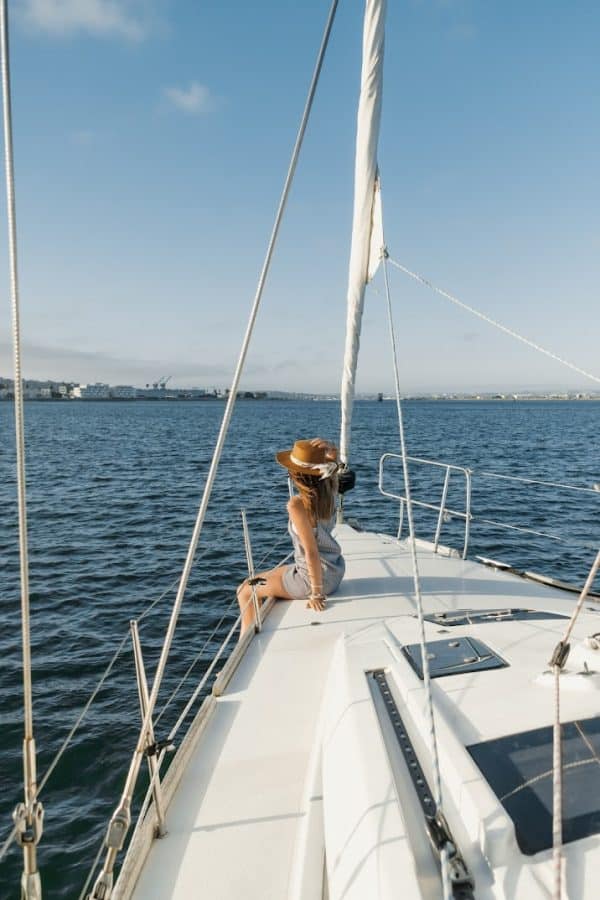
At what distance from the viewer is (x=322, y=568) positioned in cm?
437

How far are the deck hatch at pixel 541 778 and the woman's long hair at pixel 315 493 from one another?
7.87 feet

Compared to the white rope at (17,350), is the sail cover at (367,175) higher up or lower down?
higher up

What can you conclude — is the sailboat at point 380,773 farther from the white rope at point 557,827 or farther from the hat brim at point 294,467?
the hat brim at point 294,467

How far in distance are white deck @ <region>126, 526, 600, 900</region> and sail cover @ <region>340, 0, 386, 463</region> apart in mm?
3286

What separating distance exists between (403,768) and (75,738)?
4972mm

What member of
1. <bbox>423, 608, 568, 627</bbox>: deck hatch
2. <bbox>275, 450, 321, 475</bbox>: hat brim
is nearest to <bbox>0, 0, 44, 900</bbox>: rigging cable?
<bbox>423, 608, 568, 627</bbox>: deck hatch

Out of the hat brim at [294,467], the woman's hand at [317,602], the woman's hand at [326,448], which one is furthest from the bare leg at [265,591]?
the woman's hand at [326,448]

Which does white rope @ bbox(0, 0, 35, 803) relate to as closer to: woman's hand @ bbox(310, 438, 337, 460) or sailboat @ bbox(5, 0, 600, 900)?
sailboat @ bbox(5, 0, 600, 900)

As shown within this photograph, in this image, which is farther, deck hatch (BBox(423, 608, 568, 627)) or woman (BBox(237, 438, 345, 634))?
woman (BBox(237, 438, 345, 634))

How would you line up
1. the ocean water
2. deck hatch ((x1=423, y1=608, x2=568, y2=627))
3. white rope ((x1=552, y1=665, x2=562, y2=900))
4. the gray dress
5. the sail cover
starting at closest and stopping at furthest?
1. white rope ((x1=552, y1=665, x2=562, y2=900))
2. deck hatch ((x1=423, y1=608, x2=568, y2=627))
3. the sail cover
4. the gray dress
5. the ocean water

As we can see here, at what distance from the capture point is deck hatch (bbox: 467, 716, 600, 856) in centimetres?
153

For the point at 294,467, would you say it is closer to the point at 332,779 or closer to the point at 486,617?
the point at 486,617

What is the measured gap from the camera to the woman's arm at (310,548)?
13.3 feet

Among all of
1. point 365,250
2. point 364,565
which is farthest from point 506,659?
point 365,250
